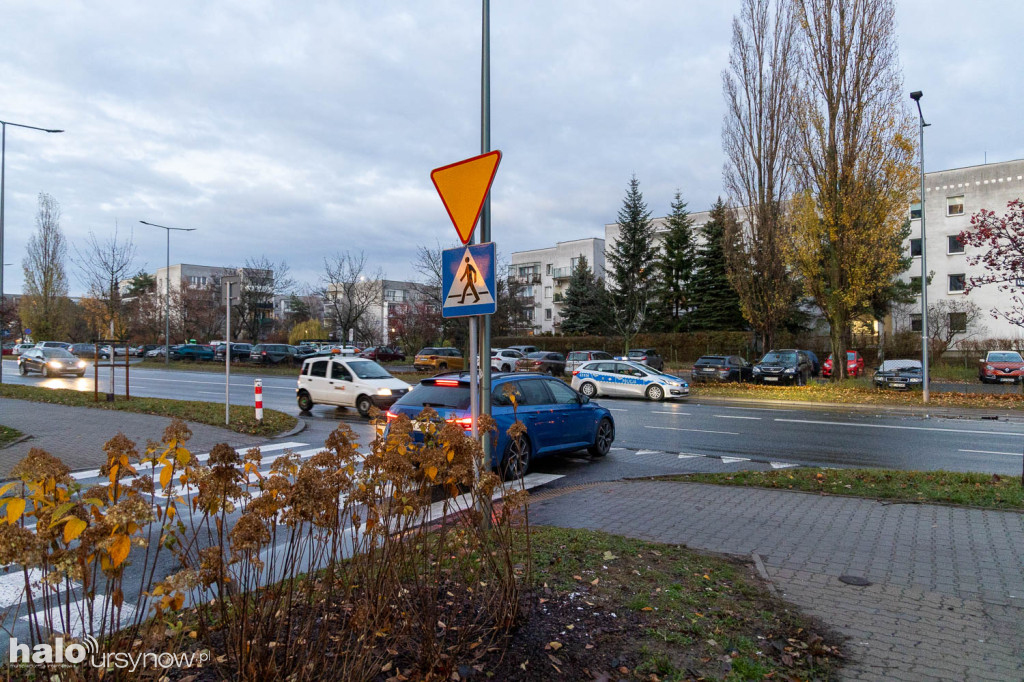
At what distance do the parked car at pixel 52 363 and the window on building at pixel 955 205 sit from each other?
2173 inches

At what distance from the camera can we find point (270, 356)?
47312 mm

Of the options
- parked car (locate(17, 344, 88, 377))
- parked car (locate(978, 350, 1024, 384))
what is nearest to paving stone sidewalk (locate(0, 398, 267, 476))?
parked car (locate(17, 344, 88, 377))

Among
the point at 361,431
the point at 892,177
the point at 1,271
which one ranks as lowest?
the point at 361,431

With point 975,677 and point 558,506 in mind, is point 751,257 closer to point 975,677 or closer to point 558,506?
point 558,506

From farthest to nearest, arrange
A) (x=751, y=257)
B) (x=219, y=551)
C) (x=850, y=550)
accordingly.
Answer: (x=751, y=257), (x=850, y=550), (x=219, y=551)

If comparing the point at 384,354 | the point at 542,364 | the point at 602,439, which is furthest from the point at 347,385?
the point at 384,354

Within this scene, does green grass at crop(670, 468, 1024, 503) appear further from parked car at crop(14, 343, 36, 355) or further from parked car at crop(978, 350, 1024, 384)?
parked car at crop(14, 343, 36, 355)

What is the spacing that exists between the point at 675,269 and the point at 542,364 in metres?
20.5

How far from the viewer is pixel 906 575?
15.5ft

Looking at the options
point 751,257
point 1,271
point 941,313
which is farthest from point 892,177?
point 1,271

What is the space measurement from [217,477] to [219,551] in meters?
0.34

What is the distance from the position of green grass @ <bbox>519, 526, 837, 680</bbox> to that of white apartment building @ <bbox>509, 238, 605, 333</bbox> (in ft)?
224

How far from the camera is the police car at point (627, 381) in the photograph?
2377cm

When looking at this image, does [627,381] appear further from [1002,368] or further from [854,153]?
[1002,368]
